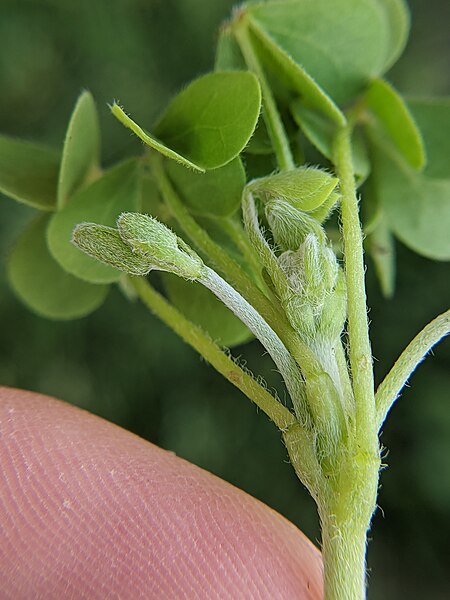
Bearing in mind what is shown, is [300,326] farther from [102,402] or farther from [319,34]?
[102,402]

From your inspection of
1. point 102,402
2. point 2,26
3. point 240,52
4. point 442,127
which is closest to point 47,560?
point 240,52

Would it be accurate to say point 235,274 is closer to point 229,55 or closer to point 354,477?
point 354,477

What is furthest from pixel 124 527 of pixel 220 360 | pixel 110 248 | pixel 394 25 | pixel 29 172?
pixel 394 25

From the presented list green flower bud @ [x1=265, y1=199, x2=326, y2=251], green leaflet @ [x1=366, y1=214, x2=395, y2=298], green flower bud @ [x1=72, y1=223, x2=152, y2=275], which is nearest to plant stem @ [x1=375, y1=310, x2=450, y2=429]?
green flower bud @ [x1=265, y1=199, x2=326, y2=251]

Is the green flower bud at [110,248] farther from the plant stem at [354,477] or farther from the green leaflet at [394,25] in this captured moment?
the green leaflet at [394,25]

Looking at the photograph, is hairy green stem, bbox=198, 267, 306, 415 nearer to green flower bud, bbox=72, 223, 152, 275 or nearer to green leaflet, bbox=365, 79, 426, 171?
green flower bud, bbox=72, 223, 152, 275
